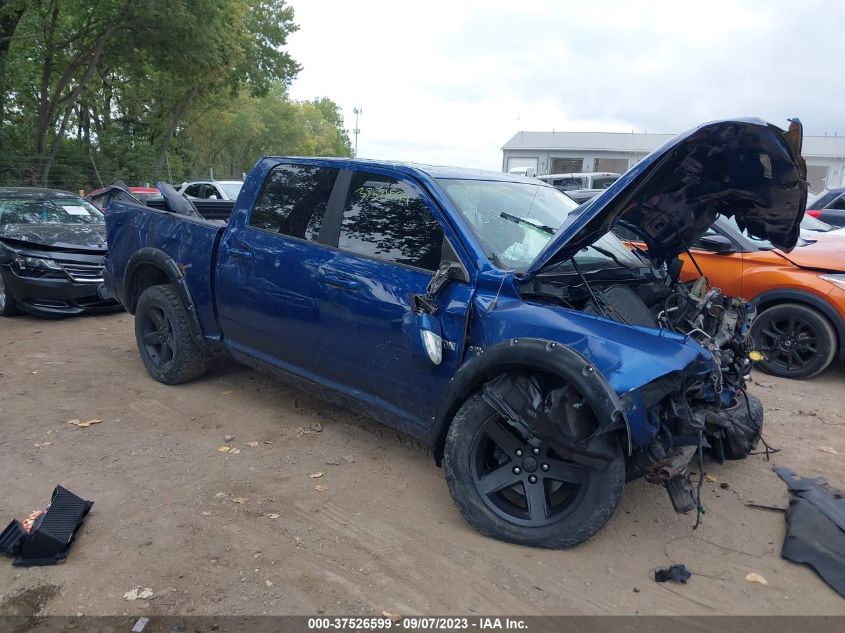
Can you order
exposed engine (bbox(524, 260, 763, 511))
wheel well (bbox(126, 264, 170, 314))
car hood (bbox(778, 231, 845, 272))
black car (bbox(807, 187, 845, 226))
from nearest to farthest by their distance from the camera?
exposed engine (bbox(524, 260, 763, 511))
wheel well (bbox(126, 264, 170, 314))
car hood (bbox(778, 231, 845, 272))
black car (bbox(807, 187, 845, 226))

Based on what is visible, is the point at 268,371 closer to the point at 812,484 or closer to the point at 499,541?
the point at 499,541

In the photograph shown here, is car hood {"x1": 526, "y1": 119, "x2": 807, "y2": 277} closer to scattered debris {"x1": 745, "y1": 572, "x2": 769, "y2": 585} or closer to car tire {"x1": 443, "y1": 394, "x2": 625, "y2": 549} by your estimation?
car tire {"x1": 443, "y1": 394, "x2": 625, "y2": 549}

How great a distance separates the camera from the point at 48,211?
28.2ft

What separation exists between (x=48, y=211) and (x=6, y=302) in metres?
1.48

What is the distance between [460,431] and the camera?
3.21 metres

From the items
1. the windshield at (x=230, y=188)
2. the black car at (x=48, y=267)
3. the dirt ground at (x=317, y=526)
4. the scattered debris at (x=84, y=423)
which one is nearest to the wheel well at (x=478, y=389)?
the dirt ground at (x=317, y=526)

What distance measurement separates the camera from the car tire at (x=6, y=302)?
7739 millimetres

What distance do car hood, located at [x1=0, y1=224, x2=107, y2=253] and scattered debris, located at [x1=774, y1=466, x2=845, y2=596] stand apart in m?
7.67

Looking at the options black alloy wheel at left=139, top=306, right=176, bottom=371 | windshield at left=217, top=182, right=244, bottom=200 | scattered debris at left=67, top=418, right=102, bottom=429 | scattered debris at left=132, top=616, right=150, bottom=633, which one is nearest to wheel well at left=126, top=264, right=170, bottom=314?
black alloy wheel at left=139, top=306, right=176, bottom=371

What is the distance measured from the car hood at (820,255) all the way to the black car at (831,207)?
6.21 metres

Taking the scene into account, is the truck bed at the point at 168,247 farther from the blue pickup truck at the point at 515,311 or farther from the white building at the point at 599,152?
the white building at the point at 599,152

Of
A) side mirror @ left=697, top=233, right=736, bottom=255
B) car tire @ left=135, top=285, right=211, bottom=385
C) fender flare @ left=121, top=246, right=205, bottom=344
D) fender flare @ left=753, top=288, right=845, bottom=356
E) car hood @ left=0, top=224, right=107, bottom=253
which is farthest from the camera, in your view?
car hood @ left=0, top=224, right=107, bottom=253

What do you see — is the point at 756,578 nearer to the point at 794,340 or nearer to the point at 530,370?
the point at 530,370

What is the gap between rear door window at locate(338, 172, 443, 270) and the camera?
3.64 meters
